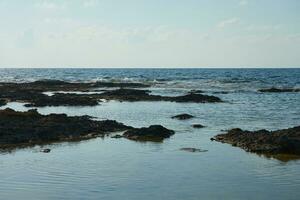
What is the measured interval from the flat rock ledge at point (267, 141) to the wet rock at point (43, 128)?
5936 mm

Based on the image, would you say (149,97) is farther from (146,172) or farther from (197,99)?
(146,172)

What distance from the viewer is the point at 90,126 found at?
2614cm

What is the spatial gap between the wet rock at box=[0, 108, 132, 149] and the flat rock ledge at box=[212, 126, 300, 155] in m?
5.94

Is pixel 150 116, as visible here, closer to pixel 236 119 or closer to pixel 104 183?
pixel 236 119

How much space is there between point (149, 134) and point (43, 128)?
4845 mm

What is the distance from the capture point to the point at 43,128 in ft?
79.6

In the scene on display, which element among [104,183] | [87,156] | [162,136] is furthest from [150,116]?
[104,183]

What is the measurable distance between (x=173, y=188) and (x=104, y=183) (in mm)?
1934

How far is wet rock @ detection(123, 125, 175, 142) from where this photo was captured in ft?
77.1

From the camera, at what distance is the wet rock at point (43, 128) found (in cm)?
Answer: 2228

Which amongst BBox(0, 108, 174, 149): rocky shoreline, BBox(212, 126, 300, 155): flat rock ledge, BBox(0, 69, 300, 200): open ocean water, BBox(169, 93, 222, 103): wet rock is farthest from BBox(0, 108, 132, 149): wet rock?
BBox(169, 93, 222, 103): wet rock

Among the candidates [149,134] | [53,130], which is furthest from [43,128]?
[149,134]

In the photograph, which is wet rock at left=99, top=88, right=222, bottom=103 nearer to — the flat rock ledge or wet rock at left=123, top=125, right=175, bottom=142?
wet rock at left=123, top=125, right=175, bottom=142

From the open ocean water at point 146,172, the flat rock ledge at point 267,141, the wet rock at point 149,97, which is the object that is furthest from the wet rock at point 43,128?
the wet rock at point 149,97
